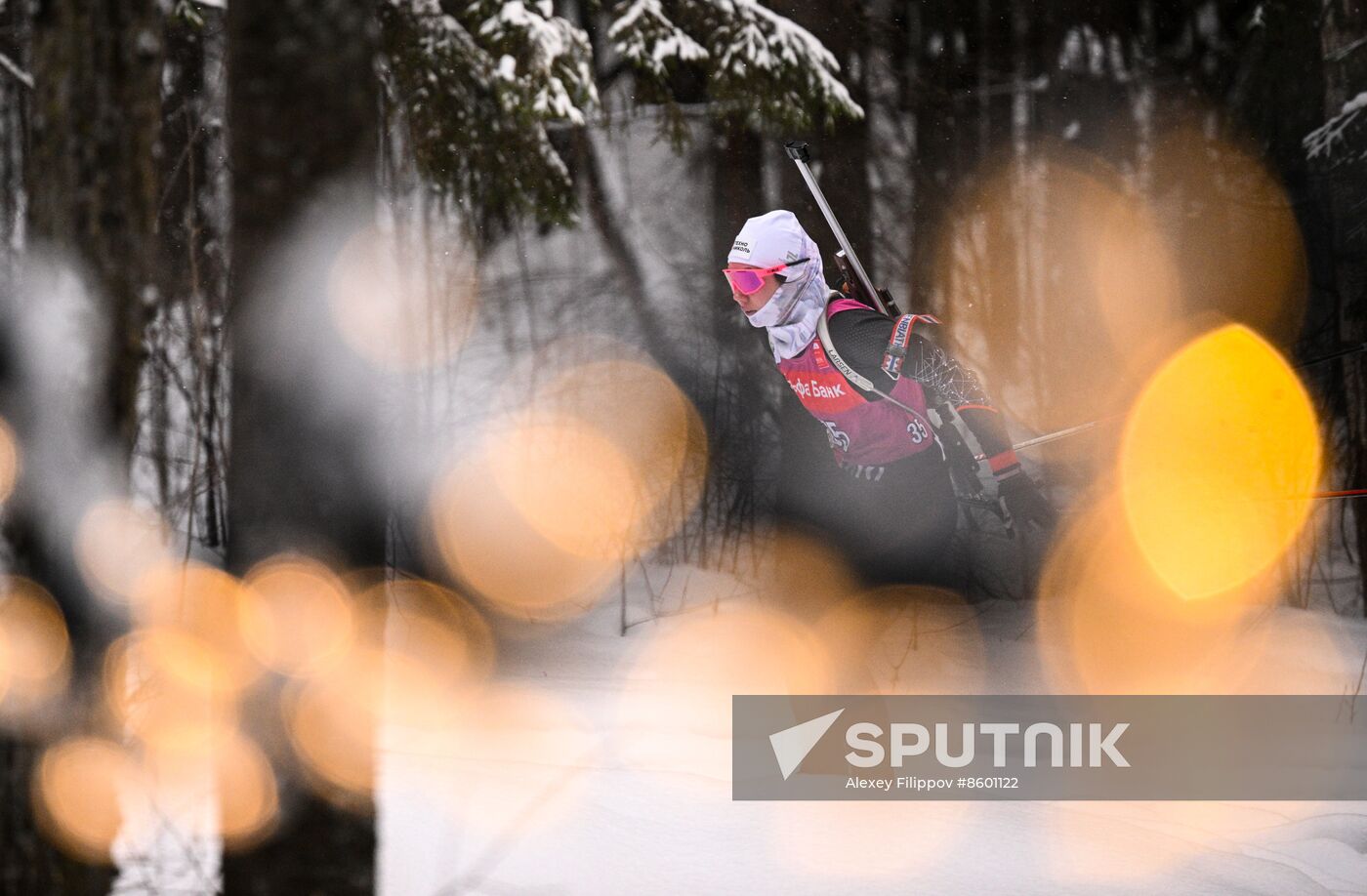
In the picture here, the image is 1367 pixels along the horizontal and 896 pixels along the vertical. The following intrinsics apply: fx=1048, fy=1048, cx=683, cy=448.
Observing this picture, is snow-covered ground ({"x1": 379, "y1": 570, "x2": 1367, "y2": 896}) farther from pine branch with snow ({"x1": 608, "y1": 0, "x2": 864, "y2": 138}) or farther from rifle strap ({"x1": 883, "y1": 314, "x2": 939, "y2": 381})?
pine branch with snow ({"x1": 608, "y1": 0, "x2": 864, "y2": 138})

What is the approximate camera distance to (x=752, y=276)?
3.46 m

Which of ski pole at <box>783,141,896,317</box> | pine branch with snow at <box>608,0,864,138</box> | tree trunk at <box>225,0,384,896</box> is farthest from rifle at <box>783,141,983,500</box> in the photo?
tree trunk at <box>225,0,384,896</box>

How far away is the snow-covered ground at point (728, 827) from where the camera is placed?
284cm

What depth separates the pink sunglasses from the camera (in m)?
3.45

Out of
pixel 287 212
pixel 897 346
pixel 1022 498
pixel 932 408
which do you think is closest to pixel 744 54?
pixel 897 346

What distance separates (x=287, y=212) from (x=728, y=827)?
2.21 meters

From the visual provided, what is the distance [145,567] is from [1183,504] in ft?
15.8

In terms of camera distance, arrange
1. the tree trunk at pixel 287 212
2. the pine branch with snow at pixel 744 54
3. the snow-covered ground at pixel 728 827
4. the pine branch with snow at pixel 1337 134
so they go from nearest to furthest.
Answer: the tree trunk at pixel 287 212, the snow-covered ground at pixel 728 827, the pine branch with snow at pixel 744 54, the pine branch with snow at pixel 1337 134

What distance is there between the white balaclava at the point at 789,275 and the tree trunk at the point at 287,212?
1.74 m

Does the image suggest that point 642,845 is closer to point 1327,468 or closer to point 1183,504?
point 1183,504

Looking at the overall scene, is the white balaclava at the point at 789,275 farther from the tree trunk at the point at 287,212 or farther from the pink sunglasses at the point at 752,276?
the tree trunk at the point at 287,212

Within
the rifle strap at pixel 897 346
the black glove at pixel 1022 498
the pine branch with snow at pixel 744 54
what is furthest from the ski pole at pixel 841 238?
the pine branch with snow at pixel 744 54

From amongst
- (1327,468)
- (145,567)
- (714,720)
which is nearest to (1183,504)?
(1327,468)

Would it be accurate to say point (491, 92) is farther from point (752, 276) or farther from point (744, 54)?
point (752, 276)
